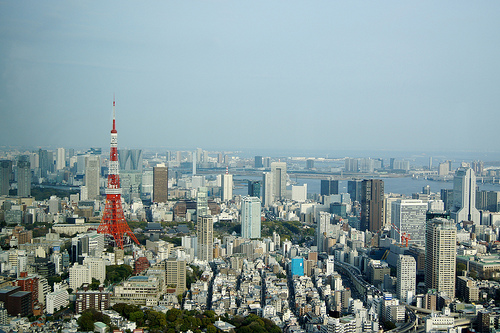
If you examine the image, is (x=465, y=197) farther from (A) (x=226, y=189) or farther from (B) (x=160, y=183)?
(B) (x=160, y=183)

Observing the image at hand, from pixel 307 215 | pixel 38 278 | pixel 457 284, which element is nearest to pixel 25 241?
pixel 38 278

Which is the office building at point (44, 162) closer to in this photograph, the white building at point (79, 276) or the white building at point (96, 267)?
the white building at point (96, 267)

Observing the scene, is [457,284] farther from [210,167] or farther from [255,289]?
[210,167]

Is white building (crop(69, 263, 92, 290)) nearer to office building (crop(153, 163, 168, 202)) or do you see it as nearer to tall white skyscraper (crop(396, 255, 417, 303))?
tall white skyscraper (crop(396, 255, 417, 303))

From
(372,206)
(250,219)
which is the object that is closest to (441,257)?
(372,206)

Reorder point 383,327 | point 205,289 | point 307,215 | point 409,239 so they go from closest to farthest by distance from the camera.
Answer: point 383,327 < point 205,289 < point 409,239 < point 307,215
